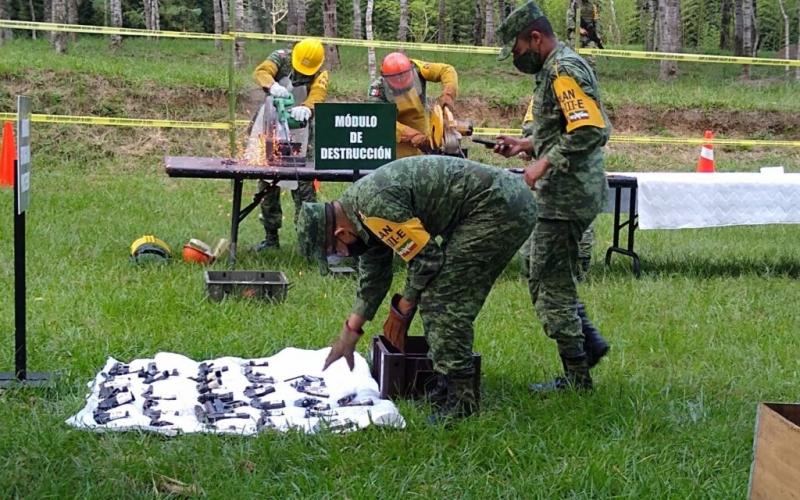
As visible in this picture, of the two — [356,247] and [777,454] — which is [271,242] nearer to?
[356,247]

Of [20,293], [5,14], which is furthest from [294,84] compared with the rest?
[5,14]

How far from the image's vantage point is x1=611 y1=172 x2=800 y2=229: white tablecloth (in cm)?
846

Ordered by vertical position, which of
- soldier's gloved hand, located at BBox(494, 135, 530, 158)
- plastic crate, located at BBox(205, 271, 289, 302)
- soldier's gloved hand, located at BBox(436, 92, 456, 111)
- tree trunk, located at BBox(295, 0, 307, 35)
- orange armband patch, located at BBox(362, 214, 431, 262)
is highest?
tree trunk, located at BBox(295, 0, 307, 35)

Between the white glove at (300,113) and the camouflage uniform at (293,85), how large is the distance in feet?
0.70

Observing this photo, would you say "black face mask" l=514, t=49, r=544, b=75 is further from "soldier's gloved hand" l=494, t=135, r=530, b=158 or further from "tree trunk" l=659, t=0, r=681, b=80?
"tree trunk" l=659, t=0, r=681, b=80

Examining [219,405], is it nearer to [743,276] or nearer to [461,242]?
[461,242]

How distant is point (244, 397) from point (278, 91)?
4.29 m

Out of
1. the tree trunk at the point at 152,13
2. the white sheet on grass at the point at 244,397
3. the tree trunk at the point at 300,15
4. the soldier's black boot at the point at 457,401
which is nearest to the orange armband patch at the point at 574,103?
the soldier's black boot at the point at 457,401

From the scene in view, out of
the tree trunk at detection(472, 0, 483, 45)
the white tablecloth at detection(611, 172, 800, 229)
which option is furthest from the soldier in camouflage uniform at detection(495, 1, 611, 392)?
the tree trunk at detection(472, 0, 483, 45)

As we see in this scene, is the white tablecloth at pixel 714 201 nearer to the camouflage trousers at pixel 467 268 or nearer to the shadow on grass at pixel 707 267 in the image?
the shadow on grass at pixel 707 267

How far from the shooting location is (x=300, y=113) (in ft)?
28.5

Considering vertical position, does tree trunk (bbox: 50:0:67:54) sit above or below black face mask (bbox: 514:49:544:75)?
above

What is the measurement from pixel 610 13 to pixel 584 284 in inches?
1307

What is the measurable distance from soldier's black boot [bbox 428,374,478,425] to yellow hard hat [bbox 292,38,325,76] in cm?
494
